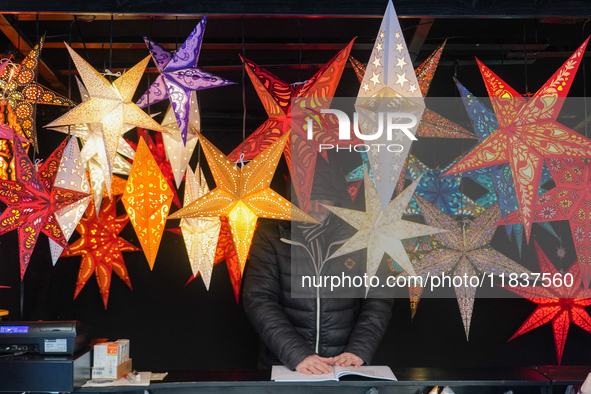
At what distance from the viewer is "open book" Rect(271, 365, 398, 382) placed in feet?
7.27

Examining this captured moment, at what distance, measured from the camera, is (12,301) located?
361 cm

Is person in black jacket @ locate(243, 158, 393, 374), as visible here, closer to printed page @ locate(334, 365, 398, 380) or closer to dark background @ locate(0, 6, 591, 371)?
printed page @ locate(334, 365, 398, 380)

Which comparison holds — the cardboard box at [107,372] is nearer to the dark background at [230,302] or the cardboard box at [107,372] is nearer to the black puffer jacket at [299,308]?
the black puffer jacket at [299,308]

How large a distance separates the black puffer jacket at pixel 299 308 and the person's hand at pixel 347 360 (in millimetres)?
121

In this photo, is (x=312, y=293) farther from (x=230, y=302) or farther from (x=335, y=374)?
(x=230, y=302)

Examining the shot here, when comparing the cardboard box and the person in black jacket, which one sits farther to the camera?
the person in black jacket

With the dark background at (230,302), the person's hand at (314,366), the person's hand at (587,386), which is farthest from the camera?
the dark background at (230,302)

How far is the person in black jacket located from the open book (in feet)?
0.87

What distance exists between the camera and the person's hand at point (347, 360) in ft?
8.00

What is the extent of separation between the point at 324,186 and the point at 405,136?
40.0 inches

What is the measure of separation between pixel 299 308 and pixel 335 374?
73 cm

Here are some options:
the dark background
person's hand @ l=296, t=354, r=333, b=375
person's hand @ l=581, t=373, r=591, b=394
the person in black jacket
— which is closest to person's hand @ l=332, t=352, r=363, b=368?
person's hand @ l=296, t=354, r=333, b=375

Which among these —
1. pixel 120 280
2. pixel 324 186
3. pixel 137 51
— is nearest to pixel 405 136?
pixel 324 186

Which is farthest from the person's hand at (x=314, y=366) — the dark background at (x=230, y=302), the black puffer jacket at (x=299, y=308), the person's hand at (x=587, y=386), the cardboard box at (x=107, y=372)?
the dark background at (x=230, y=302)
